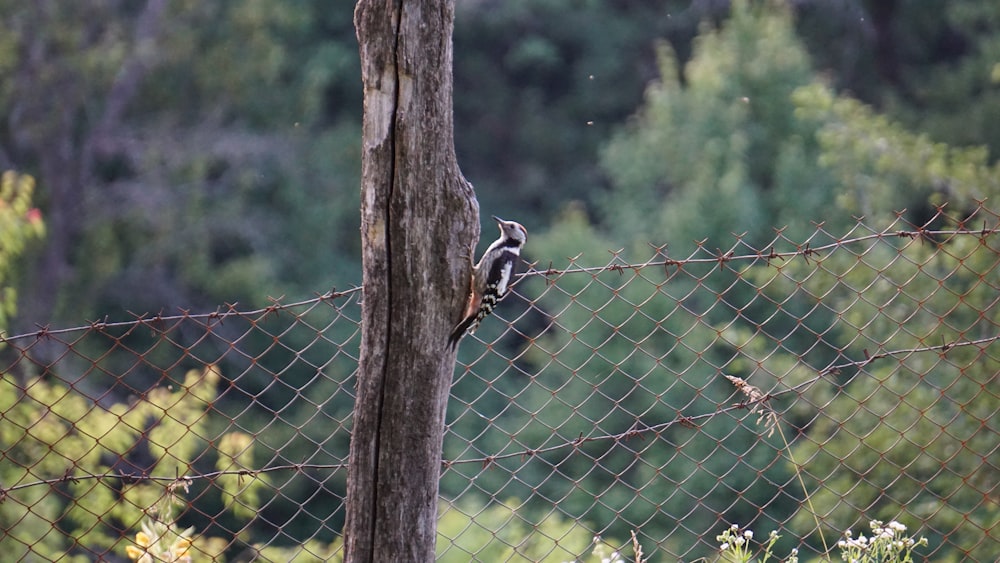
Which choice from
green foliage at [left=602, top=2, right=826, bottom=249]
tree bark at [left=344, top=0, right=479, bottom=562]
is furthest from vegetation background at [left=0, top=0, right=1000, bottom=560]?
tree bark at [left=344, top=0, right=479, bottom=562]

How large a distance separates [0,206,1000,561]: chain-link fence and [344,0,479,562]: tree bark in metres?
0.22

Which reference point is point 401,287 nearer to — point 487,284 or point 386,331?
point 386,331

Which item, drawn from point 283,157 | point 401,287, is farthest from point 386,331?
point 283,157

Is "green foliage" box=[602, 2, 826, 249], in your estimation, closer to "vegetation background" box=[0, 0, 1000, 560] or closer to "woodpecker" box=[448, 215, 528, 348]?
"vegetation background" box=[0, 0, 1000, 560]

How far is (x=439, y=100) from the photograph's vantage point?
282 centimetres

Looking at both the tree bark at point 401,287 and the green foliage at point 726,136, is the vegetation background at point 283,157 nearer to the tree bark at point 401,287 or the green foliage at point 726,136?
the green foliage at point 726,136

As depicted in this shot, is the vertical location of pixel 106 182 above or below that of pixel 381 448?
below

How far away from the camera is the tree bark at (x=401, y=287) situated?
2.80 meters

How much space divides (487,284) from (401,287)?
2.41 feet

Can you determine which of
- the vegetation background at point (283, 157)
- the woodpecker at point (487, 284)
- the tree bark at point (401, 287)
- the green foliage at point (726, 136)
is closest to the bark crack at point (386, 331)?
the tree bark at point (401, 287)

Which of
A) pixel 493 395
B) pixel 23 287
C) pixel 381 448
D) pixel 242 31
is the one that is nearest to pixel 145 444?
pixel 23 287

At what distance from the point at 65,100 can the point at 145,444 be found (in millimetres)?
5696

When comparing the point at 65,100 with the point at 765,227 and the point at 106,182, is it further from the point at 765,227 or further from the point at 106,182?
the point at 765,227

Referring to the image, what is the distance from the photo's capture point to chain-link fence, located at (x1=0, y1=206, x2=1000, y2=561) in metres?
3.48
